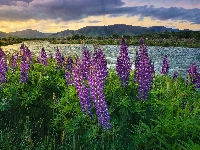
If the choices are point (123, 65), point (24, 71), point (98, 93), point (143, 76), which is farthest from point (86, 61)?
point (24, 71)

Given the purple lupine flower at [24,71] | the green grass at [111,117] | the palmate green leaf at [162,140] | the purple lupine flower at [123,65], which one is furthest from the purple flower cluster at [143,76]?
the purple lupine flower at [24,71]

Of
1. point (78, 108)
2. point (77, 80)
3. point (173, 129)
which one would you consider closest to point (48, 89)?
point (78, 108)

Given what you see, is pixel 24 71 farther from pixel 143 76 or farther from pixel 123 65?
pixel 143 76

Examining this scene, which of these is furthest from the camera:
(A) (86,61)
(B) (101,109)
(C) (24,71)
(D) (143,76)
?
(C) (24,71)

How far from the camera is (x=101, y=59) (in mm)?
7059

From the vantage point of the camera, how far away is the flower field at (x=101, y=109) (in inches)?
222

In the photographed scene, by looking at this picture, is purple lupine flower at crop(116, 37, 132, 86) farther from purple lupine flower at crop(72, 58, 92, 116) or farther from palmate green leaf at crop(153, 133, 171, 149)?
palmate green leaf at crop(153, 133, 171, 149)

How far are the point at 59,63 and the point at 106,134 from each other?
5.15 meters

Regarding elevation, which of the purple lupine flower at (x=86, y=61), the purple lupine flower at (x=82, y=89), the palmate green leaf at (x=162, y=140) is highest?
the purple lupine flower at (x=86, y=61)

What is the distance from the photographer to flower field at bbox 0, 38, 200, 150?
563 cm

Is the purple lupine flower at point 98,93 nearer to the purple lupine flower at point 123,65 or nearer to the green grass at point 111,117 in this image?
the green grass at point 111,117

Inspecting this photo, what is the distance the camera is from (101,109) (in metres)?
5.79

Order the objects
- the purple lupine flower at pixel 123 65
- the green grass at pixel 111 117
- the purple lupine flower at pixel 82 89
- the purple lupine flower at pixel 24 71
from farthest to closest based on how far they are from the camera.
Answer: the purple lupine flower at pixel 24 71 → the purple lupine flower at pixel 123 65 → the purple lupine flower at pixel 82 89 → the green grass at pixel 111 117

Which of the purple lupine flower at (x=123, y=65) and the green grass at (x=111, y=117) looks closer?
the green grass at (x=111, y=117)
